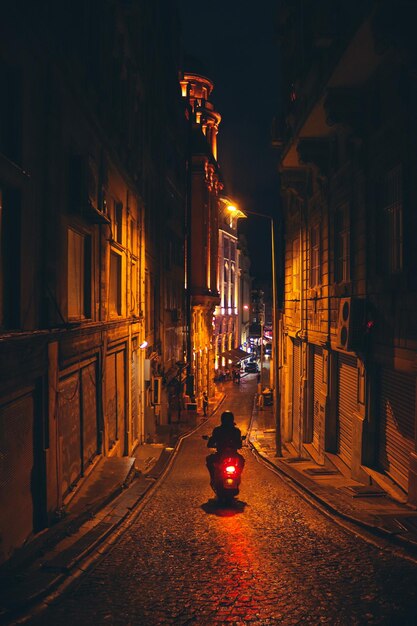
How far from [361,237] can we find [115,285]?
7.33 m

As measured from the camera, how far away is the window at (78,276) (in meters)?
11.2

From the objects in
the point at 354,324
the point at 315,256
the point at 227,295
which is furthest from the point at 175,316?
the point at 227,295

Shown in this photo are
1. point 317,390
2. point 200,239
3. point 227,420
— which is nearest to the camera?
point 227,420

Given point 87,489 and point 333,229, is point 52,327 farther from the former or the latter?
point 333,229

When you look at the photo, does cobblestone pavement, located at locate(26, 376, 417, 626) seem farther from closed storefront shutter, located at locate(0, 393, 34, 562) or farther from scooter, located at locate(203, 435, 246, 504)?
closed storefront shutter, located at locate(0, 393, 34, 562)

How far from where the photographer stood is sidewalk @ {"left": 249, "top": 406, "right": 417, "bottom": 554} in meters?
8.16

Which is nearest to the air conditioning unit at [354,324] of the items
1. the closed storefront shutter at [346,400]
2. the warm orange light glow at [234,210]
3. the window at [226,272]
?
the closed storefront shutter at [346,400]

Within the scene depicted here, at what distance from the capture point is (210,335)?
4994cm

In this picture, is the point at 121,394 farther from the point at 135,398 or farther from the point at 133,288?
the point at 133,288

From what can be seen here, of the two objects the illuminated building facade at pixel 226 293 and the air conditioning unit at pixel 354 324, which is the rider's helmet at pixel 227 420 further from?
the illuminated building facade at pixel 226 293

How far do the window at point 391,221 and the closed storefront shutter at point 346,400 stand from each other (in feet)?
11.2

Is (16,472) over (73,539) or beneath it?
over

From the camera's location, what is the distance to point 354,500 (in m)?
10.7

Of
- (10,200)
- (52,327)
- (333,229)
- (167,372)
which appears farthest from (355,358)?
(167,372)
